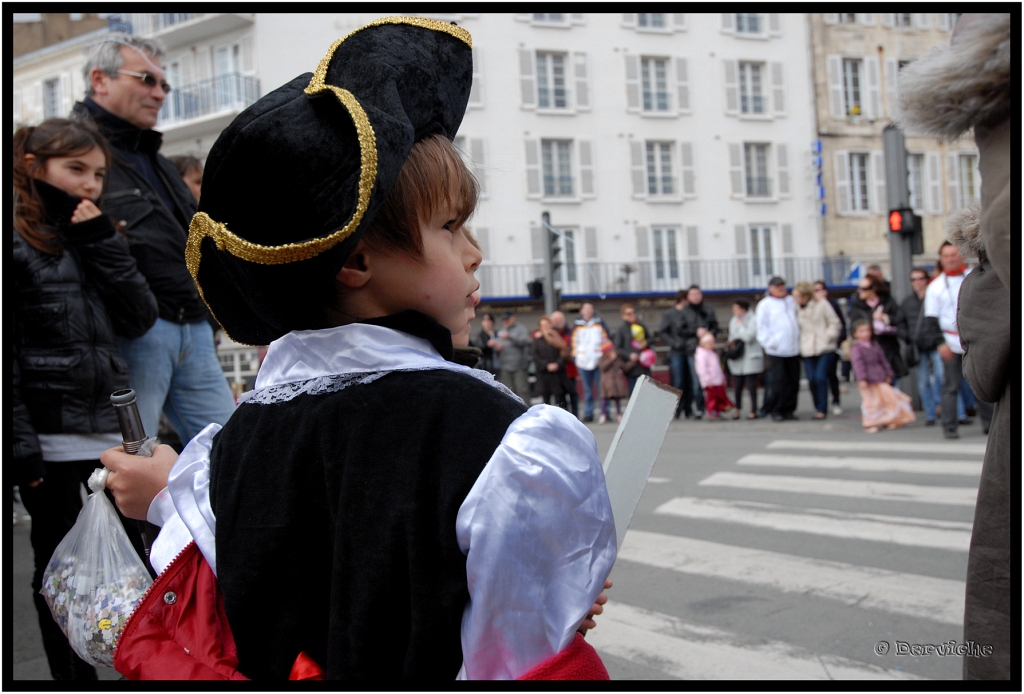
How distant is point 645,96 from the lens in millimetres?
26391

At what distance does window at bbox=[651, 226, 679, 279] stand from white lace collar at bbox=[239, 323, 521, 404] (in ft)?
83.8

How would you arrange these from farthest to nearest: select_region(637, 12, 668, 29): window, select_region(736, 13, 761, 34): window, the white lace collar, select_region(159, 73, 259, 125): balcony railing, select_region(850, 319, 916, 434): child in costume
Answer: select_region(736, 13, 761, 34): window → select_region(637, 12, 668, 29): window → select_region(159, 73, 259, 125): balcony railing → select_region(850, 319, 916, 434): child in costume → the white lace collar

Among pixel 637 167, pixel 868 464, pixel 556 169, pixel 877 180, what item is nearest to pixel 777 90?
pixel 877 180

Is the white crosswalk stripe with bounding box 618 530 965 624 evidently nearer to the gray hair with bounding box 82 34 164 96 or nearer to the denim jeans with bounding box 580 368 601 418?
the gray hair with bounding box 82 34 164 96

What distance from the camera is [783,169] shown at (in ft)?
89.0

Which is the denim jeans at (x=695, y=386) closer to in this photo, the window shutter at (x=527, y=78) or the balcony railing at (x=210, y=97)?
the window shutter at (x=527, y=78)

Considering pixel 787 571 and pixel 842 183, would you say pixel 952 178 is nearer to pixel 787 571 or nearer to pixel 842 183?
pixel 842 183

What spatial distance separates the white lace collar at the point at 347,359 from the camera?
3.89ft

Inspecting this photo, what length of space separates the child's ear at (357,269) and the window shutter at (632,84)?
85.7 feet

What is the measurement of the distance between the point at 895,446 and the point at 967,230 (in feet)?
22.5

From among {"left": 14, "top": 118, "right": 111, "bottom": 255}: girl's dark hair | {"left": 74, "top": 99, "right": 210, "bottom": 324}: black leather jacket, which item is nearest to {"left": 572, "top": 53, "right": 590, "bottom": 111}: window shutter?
{"left": 74, "top": 99, "right": 210, "bottom": 324}: black leather jacket

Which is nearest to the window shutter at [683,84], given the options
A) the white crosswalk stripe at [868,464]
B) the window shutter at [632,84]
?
the window shutter at [632,84]

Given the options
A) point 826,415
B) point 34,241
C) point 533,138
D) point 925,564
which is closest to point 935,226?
point 533,138

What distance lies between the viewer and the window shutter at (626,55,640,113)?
2598 cm
